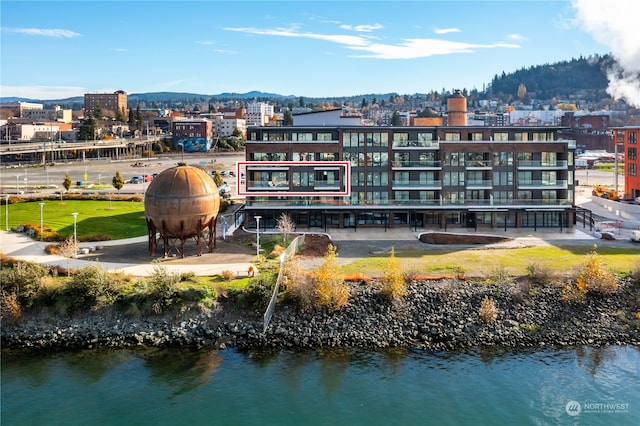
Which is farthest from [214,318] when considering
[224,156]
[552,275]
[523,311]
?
[224,156]

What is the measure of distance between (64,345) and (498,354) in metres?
26.7

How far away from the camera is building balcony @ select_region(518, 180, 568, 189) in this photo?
212 ft

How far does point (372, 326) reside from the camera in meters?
38.1


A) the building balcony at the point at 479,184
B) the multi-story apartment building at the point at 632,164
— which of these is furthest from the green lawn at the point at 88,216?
the multi-story apartment building at the point at 632,164

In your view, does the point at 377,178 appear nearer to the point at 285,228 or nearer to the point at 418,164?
the point at 418,164

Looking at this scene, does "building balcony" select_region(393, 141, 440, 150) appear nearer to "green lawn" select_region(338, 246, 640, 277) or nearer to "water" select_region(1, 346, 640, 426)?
"green lawn" select_region(338, 246, 640, 277)

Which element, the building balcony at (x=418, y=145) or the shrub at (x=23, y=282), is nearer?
the shrub at (x=23, y=282)

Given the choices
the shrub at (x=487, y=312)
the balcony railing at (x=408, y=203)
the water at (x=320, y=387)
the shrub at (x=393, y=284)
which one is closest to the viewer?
the water at (x=320, y=387)

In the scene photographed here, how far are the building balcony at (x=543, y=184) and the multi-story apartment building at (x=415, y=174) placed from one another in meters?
0.11

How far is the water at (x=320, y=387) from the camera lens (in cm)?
2855

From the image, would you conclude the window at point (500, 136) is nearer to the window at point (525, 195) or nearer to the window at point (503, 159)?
the window at point (503, 159)

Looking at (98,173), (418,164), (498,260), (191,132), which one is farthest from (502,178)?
(191,132)

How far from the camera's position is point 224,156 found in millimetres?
167875

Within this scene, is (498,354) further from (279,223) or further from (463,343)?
(279,223)
